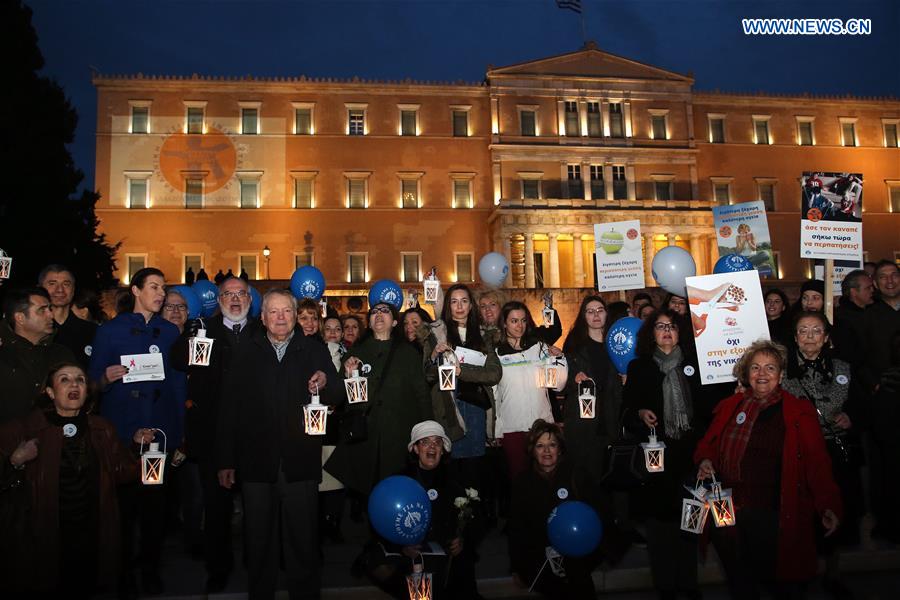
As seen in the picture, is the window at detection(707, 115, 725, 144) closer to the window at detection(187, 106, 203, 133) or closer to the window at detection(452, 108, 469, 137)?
the window at detection(452, 108, 469, 137)

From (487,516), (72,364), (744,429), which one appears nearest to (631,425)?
(744,429)

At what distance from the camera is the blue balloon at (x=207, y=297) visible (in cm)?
806

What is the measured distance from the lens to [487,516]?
6.12 metres

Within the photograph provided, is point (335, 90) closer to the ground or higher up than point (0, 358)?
higher up

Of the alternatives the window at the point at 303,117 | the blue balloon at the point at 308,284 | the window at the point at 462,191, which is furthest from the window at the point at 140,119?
the blue balloon at the point at 308,284

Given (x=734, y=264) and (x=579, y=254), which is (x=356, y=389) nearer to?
(x=734, y=264)

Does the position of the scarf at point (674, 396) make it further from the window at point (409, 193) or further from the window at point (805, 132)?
the window at point (805, 132)

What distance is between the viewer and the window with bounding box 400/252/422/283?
1297 inches

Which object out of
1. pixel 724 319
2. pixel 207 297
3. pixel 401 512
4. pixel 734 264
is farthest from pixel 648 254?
pixel 401 512

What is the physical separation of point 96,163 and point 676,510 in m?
33.7

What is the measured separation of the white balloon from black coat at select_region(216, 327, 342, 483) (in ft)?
13.6

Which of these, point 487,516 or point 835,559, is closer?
point 835,559

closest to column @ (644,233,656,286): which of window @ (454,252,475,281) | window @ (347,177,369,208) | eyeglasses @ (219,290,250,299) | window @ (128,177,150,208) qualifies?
window @ (454,252,475,281)

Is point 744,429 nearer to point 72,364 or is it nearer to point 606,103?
point 72,364
